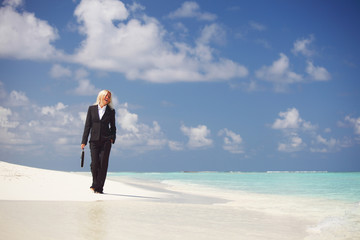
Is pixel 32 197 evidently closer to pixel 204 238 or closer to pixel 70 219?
pixel 70 219

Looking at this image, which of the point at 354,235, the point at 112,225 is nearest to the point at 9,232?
the point at 112,225

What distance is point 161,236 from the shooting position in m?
4.27

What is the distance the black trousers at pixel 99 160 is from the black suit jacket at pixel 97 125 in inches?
5.9

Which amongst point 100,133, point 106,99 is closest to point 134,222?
point 100,133

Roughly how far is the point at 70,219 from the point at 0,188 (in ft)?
14.2

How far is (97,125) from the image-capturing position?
8766mm

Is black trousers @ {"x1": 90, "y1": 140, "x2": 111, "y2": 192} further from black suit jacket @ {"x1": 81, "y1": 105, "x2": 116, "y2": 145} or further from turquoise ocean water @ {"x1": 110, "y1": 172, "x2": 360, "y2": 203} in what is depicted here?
turquoise ocean water @ {"x1": 110, "y1": 172, "x2": 360, "y2": 203}

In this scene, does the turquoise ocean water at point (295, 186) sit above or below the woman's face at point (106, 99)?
below

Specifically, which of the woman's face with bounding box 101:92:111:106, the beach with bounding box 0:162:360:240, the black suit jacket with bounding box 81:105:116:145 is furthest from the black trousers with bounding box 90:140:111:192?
the woman's face with bounding box 101:92:111:106

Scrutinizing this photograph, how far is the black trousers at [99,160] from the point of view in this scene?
29.0 ft

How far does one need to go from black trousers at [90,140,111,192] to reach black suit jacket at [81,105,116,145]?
150 mm

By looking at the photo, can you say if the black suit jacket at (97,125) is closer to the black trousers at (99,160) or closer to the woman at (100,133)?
the woman at (100,133)

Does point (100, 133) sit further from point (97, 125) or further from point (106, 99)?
point (106, 99)

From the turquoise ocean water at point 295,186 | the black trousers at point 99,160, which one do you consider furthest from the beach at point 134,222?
the turquoise ocean water at point 295,186
